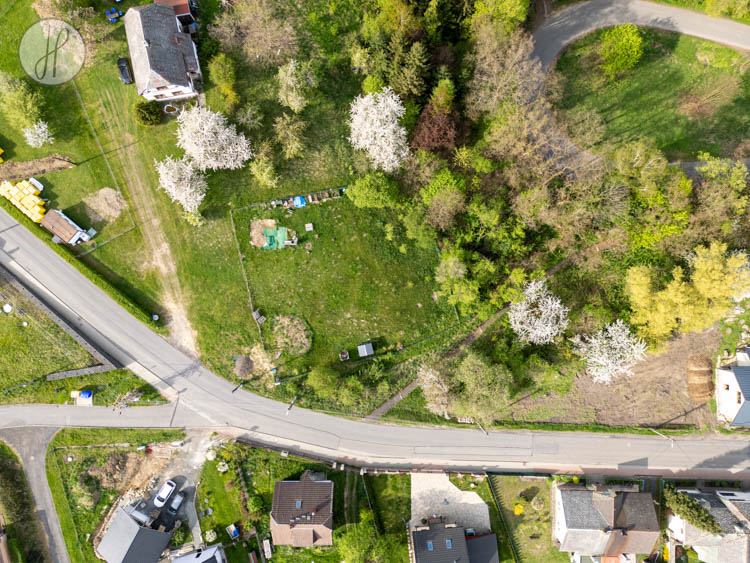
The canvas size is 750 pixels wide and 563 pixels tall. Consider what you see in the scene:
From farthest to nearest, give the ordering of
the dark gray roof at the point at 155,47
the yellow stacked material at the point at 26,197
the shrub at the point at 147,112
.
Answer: the yellow stacked material at the point at 26,197 → the shrub at the point at 147,112 → the dark gray roof at the point at 155,47

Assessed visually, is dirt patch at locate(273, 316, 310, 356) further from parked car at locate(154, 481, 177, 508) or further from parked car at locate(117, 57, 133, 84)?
parked car at locate(117, 57, 133, 84)

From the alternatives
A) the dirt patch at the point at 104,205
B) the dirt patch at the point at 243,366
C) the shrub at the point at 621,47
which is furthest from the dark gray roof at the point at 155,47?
the shrub at the point at 621,47

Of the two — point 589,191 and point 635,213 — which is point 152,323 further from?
point 635,213

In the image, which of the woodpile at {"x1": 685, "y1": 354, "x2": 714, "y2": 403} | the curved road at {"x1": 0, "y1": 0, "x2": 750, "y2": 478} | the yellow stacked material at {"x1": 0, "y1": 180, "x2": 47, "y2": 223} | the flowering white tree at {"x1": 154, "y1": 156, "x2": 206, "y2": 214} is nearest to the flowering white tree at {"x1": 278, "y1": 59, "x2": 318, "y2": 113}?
the flowering white tree at {"x1": 154, "y1": 156, "x2": 206, "y2": 214}

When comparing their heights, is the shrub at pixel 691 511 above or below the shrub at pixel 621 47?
below

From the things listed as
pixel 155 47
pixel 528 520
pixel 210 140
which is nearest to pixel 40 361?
pixel 210 140

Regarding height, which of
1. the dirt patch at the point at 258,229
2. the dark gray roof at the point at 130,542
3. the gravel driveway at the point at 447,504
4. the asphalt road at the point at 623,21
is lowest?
the dark gray roof at the point at 130,542

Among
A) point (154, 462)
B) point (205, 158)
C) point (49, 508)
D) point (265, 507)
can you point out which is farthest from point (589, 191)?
point (49, 508)

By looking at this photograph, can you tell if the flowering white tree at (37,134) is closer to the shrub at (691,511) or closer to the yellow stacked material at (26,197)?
the yellow stacked material at (26,197)
